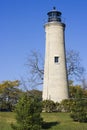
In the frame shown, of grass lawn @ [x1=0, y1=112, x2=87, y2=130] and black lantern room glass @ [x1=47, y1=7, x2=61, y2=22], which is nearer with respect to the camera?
grass lawn @ [x1=0, y1=112, x2=87, y2=130]

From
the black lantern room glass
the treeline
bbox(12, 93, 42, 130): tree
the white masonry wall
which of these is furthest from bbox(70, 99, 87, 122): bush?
the treeline

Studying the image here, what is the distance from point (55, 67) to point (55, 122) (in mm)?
9517

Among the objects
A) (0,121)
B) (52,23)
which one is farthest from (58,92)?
(0,121)

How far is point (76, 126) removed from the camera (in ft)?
84.0

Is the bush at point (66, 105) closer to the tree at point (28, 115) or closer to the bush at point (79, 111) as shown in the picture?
the bush at point (79, 111)

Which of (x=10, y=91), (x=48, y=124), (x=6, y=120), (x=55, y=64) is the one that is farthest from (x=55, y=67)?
(x=10, y=91)

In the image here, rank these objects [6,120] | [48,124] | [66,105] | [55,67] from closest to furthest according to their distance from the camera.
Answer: [48,124]
[6,120]
[66,105]
[55,67]

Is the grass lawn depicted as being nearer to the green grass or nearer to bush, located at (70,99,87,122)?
the green grass

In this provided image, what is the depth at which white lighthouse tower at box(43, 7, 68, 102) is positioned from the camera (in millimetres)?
35375

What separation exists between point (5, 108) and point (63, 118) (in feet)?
42.4

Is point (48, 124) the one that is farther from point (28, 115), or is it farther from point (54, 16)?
point (54, 16)

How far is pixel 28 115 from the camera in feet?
80.8

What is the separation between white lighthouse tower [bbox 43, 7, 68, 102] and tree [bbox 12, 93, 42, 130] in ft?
30.9

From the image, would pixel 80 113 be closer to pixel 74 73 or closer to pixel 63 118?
pixel 63 118
